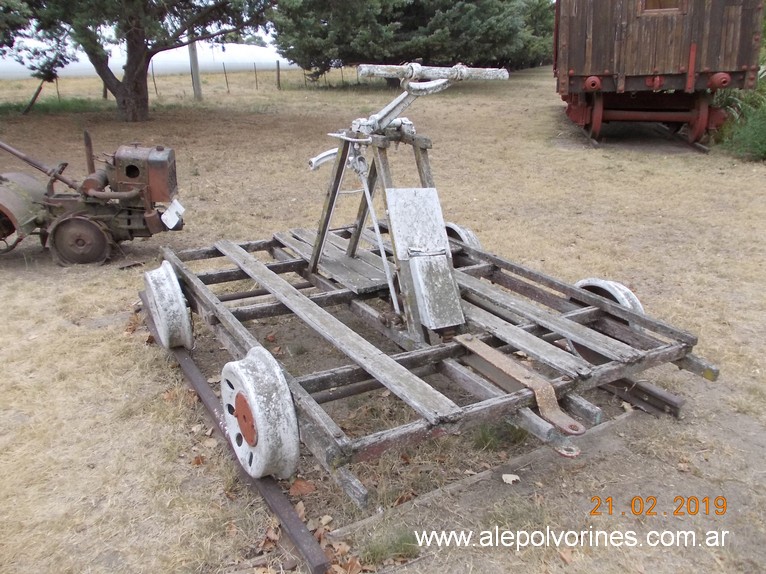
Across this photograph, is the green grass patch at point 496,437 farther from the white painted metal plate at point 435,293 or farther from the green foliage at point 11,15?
the green foliage at point 11,15

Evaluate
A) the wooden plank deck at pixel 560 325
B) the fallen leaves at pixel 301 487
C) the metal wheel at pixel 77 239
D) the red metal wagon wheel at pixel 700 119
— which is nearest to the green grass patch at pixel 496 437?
the wooden plank deck at pixel 560 325

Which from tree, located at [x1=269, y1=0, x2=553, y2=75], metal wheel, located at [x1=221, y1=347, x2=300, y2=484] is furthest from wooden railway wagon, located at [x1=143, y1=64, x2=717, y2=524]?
tree, located at [x1=269, y1=0, x2=553, y2=75]

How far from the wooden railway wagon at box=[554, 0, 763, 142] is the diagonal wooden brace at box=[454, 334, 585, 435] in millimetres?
8888

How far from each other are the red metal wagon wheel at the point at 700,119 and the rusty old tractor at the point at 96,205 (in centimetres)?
935

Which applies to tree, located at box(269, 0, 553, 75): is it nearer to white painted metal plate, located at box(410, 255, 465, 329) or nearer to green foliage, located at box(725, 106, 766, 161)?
green foliage, located at box(725, 106, 766, 161)

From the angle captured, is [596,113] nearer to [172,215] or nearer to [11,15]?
[172,215]

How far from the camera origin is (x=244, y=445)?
2754 millimetres

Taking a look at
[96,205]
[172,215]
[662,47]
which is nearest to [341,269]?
[172,215]

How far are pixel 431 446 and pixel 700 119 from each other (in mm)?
10162

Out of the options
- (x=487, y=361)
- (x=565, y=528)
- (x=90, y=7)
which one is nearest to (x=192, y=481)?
(x=487, y=361)

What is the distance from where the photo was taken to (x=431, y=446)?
3289mm

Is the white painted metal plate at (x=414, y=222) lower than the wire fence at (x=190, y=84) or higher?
lower

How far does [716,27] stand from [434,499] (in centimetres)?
1031

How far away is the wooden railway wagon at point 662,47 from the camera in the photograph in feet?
33.1
